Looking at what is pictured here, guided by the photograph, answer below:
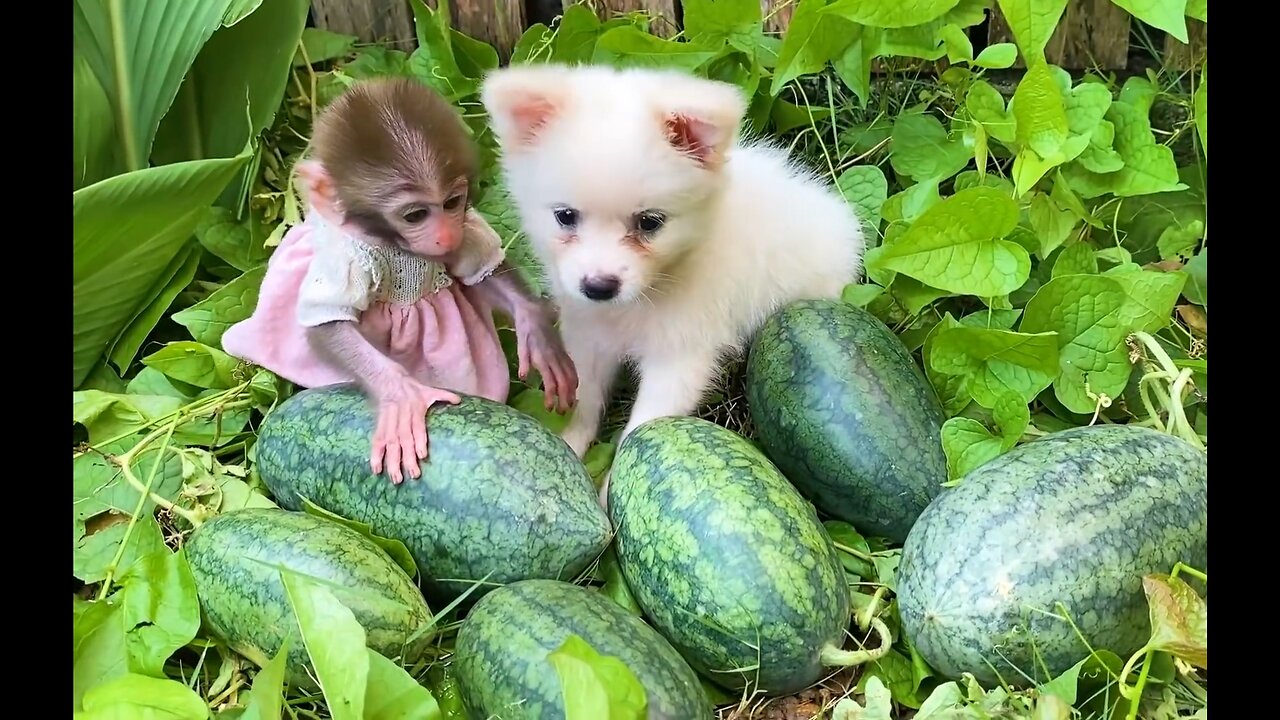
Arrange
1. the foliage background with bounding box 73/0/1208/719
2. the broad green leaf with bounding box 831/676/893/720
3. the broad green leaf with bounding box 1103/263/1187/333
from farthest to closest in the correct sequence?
the broad green leaf with bounding box 1103/263/1187/333 < the foliage background with bounding box 73/0/1208/719 < the broad green leaf with bounding box 831/676/893/720

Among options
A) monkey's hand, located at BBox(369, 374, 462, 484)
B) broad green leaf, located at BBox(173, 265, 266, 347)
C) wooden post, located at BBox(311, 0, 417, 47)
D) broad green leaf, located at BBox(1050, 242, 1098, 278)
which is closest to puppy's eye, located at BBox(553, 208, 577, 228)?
monkey's hand, located at BBox(369, 374, 462, 484)

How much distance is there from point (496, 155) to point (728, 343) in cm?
69

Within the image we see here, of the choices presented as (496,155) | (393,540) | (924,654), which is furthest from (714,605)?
(496,155)

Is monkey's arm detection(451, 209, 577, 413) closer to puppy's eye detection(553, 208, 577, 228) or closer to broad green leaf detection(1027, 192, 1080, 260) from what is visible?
puppy's eye detection(553, 208, 577, 228)

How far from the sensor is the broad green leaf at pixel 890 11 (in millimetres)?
1781

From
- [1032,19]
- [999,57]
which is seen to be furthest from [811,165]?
[1032,19]

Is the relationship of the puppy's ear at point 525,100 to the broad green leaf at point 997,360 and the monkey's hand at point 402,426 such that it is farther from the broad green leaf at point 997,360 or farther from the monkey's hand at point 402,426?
the broad green leaf at point 997,360

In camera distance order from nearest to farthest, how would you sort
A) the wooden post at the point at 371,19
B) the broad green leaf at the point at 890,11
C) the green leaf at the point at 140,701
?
→ the green leaf at the point at 140,701 → the broad green leaf at the point at 890,11 → the wooden post at the point at 371,19

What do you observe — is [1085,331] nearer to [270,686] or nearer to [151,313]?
[270,686]

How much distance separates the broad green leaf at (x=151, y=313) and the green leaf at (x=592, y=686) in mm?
1245

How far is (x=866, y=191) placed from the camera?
204cm

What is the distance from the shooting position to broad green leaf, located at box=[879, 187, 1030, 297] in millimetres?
1641

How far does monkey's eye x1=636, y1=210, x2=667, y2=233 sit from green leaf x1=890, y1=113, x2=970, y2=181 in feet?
2.11

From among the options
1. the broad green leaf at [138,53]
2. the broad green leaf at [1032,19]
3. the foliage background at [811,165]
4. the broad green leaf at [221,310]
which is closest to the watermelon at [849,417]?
the foliage background at [811,165]
